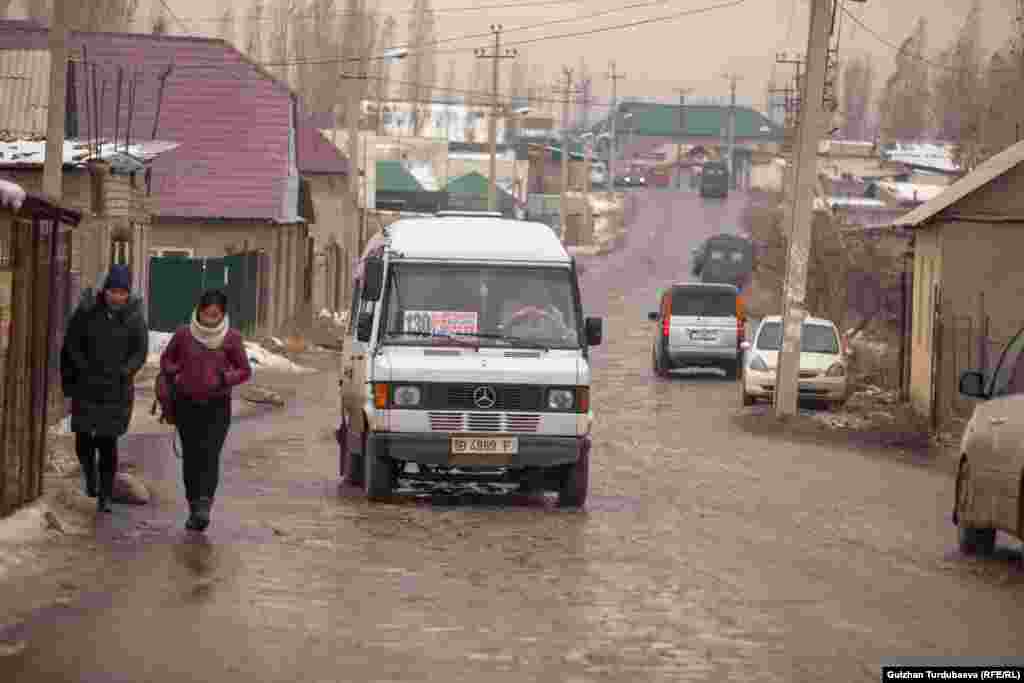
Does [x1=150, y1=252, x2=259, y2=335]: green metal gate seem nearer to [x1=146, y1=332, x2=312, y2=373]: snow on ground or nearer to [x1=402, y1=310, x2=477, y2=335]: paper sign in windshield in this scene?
[x1=146, y1=332, x2=312, y2=373]: snow on ground

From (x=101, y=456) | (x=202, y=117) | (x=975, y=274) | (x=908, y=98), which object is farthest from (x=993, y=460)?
(x=908, y=98)

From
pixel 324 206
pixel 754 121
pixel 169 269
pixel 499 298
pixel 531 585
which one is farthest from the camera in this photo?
pixel 754 121

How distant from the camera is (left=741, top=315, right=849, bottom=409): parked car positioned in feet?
113

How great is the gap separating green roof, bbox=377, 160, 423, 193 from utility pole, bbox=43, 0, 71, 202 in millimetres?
86995

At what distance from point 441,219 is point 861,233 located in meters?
30.8

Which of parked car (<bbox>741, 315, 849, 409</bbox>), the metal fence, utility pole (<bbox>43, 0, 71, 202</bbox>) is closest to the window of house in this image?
the metal fence

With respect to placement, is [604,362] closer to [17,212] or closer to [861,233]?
[861,233]

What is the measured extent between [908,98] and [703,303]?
132887 millimetres

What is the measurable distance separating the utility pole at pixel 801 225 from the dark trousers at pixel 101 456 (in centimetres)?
1714

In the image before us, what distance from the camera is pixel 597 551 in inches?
567

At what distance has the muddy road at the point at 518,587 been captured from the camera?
9609mm

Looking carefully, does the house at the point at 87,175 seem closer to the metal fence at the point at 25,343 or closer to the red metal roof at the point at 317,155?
the metal fence at the point at 25,343

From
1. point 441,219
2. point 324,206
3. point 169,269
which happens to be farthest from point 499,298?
point 324,206

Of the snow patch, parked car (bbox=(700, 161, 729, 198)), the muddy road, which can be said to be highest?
parked car (bbox=(700, 161, 729, 198))
